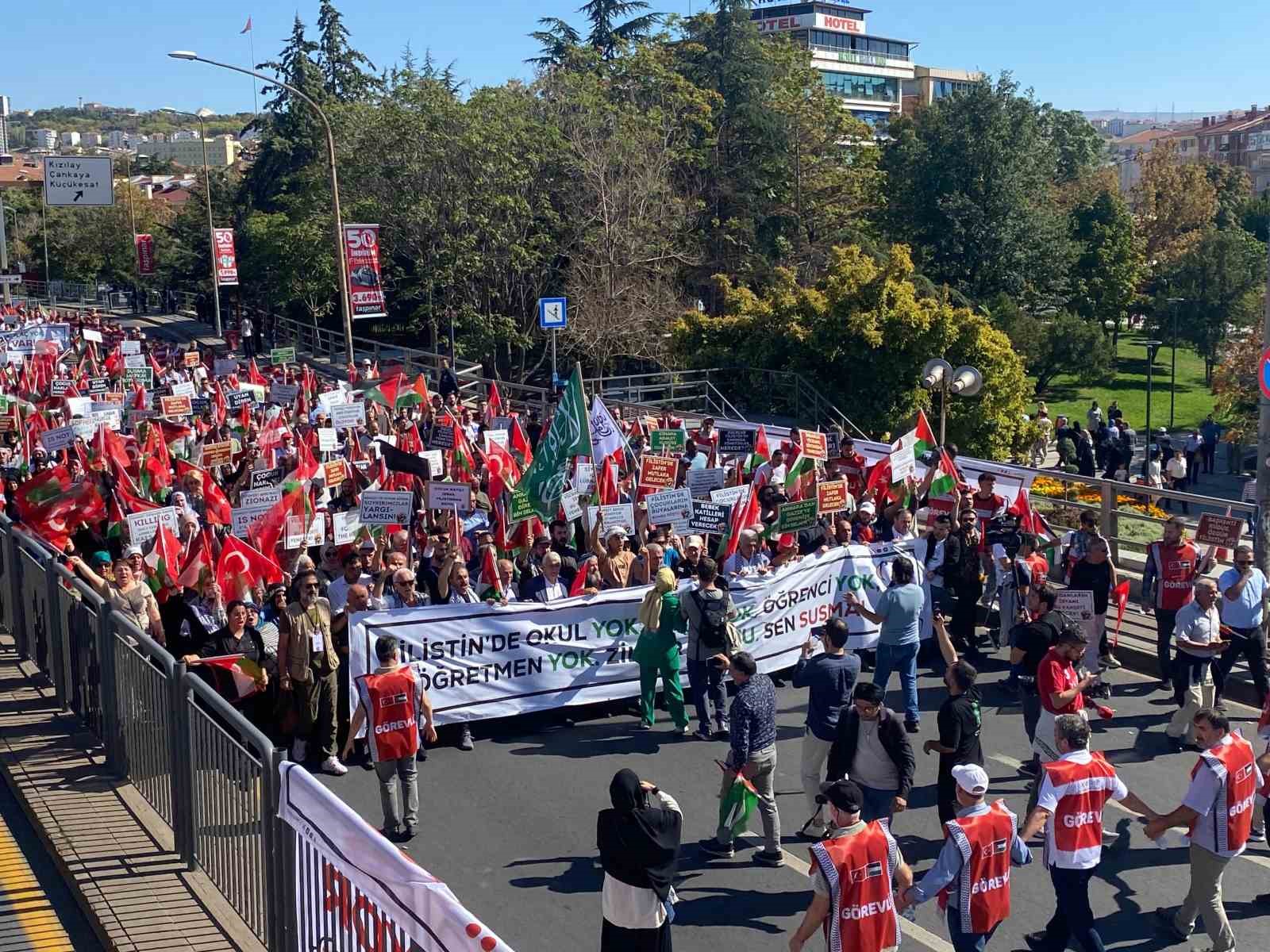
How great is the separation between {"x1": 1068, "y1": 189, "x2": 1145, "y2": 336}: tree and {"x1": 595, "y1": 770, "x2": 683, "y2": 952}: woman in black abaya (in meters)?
54.0

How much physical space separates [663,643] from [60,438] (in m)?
9.40

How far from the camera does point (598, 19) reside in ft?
182

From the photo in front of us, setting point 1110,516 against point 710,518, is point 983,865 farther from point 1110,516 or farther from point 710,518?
point 1110,516

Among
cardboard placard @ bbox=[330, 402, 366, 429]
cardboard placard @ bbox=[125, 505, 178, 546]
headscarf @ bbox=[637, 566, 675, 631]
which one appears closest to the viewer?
headscarf @ bbox=[637, 566, 675, 631]

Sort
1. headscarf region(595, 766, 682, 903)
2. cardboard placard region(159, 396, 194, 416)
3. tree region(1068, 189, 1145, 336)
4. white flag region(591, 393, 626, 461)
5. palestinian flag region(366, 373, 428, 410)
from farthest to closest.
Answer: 1. tree region(1068, 189, 1145, 336)
2. palestinian flag region(366, 373, 428, 410)
3. cardboard placard region(159, 396, 194, 416)
4. white flag region(591, 393, 626, 461)
5. headscarf region(595, 766, 682, 903)

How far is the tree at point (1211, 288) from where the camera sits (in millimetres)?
57344

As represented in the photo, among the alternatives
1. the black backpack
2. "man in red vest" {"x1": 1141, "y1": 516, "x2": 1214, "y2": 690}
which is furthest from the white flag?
"man in red vest" {"x1": 1141, "y1": 516, "x2": 1214, "y2": 690}

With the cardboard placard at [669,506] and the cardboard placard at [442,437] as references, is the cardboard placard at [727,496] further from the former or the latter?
the cardboard placard at [442,437]

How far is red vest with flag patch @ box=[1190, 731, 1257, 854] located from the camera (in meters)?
7.36

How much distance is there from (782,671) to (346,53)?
52669mm

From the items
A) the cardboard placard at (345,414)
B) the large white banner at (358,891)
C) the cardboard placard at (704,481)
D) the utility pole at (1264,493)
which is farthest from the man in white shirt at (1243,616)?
the cardboard placard at (345,414)

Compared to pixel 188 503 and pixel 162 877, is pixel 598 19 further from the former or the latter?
pixel 162 877

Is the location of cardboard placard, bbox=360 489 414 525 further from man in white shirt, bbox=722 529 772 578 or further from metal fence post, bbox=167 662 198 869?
metal fence post, bbox=167 662 198 869

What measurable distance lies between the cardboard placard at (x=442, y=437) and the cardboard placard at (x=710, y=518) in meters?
5.47
